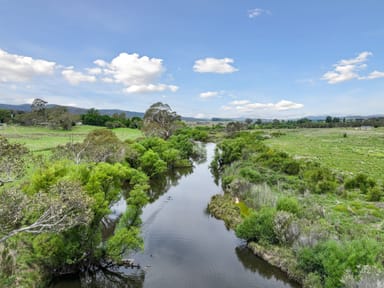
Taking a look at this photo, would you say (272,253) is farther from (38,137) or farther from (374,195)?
(38,137)

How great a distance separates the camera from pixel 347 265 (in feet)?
41.4

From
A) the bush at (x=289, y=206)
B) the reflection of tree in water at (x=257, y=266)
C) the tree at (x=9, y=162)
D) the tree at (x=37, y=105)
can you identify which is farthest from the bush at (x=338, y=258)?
the tree at (x=37, y=105)

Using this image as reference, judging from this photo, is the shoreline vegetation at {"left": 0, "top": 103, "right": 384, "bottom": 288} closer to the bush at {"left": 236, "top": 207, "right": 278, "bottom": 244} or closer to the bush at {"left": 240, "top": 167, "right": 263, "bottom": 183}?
the bush at {"left": 236, "top": 207, "right": 278, "bottom": 244}

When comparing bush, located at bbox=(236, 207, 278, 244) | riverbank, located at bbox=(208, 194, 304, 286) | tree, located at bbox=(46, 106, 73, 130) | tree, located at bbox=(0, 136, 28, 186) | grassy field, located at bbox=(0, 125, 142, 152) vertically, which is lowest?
riverbank, located at bbox=(208, 194, 304, 286)

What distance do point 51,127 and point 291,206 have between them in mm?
79829

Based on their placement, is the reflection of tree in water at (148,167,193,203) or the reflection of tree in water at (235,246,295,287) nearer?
the reflection of tree in water at (235,246,295,287)

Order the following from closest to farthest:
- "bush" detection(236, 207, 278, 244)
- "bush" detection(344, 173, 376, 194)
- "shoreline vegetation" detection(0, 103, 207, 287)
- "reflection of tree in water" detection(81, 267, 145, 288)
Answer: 1. "shoreline vegetation" detection(0, 103, 207, 287)
2. "reflection of tree in water" detection(81, 267, 145, 288)
3. "bush" detection(236, 207, 278, 244)
4. "bush" detection(344, 173, 376, 194)

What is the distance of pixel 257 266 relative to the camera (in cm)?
1784

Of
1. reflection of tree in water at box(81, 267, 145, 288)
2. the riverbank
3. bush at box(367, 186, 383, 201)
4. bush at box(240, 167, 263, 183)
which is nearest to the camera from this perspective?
reflection of tree in water at box(81, 267, 145, 288)

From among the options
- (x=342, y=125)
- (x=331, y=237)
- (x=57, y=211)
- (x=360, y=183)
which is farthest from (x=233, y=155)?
(x=342, y=125)

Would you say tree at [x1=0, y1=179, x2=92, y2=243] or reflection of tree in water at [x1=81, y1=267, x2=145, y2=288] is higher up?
tree at [x1=0, y1=179, x2=92, y2=243]

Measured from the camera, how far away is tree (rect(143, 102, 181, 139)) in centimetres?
7515

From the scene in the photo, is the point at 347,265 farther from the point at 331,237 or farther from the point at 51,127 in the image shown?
the point at 51,127

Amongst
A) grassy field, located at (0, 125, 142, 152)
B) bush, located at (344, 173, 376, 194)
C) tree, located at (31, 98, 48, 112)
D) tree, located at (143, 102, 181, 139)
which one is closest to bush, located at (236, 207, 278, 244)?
bush, located at (344, 173, 376, 194)
